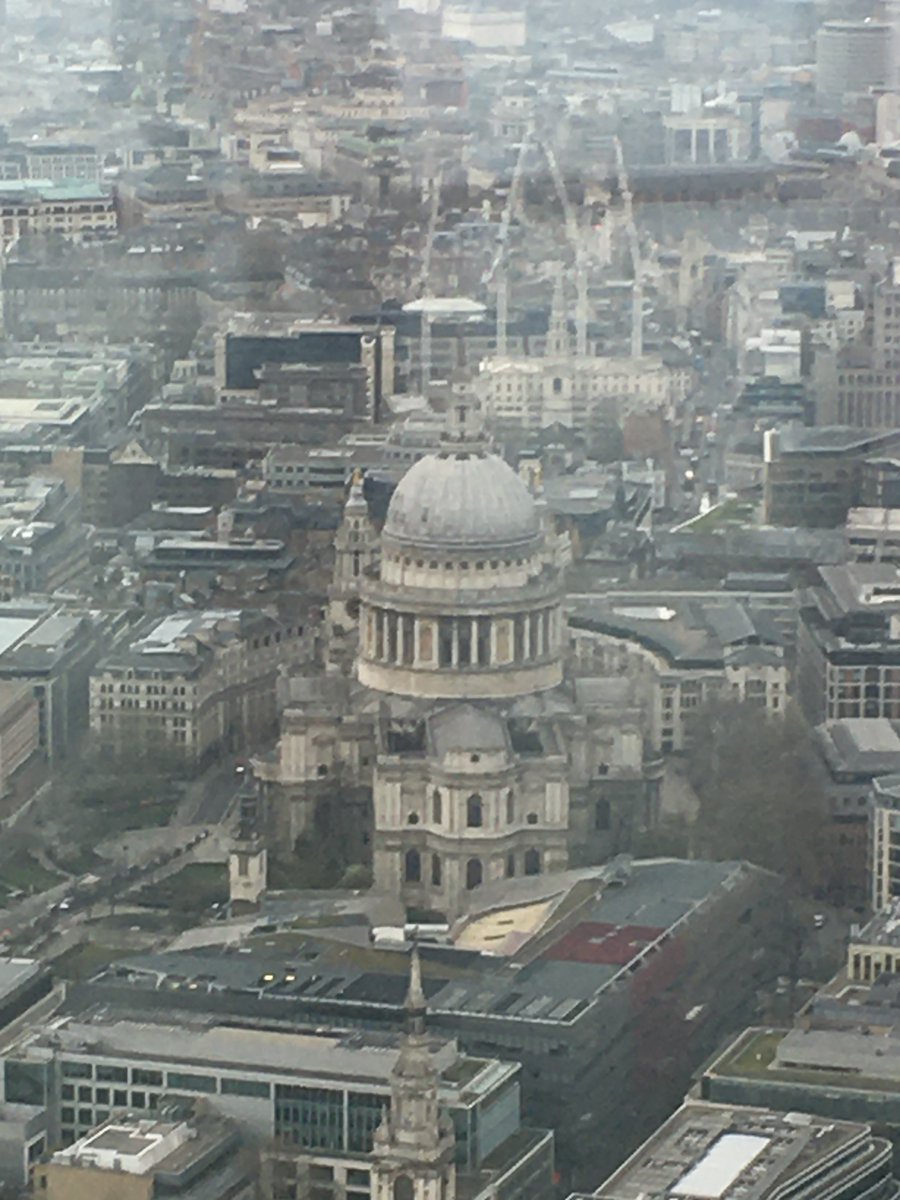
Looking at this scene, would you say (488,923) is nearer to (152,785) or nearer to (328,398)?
(152,785)

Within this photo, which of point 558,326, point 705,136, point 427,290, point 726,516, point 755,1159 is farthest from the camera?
point 705,136

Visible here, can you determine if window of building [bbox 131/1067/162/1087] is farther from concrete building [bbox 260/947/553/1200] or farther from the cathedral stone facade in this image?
the cathedral stone facade

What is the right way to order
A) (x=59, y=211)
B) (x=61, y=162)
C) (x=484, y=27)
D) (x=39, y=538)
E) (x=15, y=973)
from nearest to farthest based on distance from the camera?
(x=15, y=973), (x=39, y=538), (x=59, y=211), (x=484, y=27), (x=61, y=162)

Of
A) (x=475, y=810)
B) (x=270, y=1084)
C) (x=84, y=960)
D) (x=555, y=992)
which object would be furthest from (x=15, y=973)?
(x=475, y=810)

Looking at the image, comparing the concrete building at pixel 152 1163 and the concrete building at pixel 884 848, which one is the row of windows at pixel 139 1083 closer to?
the concrete building at pixel 152 1163

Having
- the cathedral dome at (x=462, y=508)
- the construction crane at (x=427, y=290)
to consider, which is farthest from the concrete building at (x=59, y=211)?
the cathedral dome at (x=462, y=508)

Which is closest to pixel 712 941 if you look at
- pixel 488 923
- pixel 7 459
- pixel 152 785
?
pixel 488 923

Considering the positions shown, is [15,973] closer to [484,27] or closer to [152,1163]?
[152,1163]

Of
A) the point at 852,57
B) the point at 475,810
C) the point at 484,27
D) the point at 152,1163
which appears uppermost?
the point at 484,27
